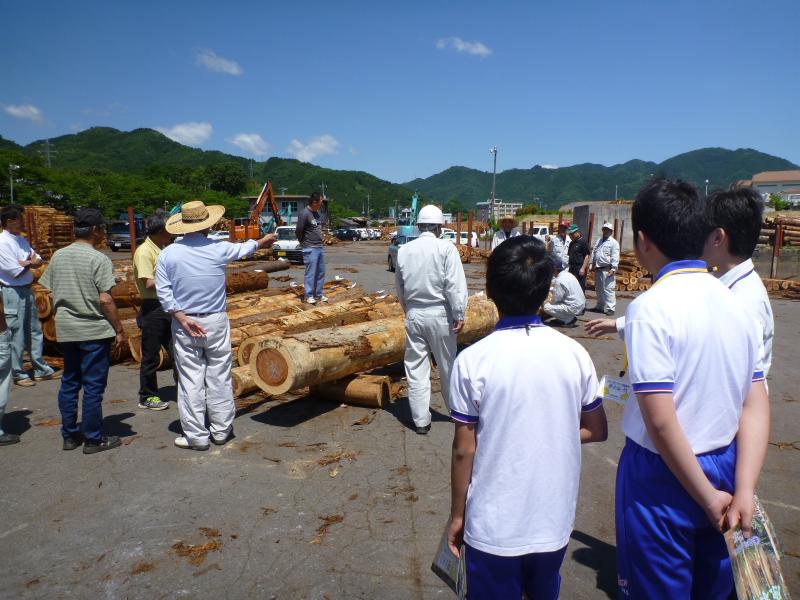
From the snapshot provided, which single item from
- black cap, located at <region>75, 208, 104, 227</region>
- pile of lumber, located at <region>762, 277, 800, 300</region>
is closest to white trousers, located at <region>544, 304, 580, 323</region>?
black cap, located at <region>75, 208, 104, 227</region>

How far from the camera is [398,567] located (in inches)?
126

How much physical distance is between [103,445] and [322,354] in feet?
6.87

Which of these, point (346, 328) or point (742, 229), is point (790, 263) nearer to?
point (346, 328)

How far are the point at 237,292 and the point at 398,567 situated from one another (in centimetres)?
925

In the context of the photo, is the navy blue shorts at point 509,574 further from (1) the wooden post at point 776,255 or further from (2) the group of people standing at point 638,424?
(1) the wooden post at point 776,255

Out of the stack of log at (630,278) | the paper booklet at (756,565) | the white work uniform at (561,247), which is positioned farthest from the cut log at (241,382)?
the stack of log at (630,278)

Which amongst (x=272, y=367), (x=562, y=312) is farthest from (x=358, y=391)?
(x=562, y=312)

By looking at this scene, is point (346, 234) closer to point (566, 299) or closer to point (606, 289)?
point (606, 289)

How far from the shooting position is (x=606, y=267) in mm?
11500

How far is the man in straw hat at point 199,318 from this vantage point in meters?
4.70

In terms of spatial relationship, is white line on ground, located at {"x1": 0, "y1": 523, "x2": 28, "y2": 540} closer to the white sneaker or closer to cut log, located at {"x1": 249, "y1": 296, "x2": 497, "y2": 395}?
the white sneaker

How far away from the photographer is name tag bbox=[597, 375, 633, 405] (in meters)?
→ 2.04

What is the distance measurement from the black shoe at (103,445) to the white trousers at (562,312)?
7.39 metres

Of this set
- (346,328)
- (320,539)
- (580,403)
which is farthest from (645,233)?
(346,328)
